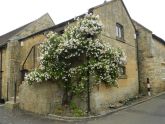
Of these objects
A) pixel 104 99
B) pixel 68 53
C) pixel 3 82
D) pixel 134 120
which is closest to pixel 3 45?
pixel 3 82

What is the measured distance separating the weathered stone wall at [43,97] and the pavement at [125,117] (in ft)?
1.81

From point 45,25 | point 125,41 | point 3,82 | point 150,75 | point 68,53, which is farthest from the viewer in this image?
point 45,25

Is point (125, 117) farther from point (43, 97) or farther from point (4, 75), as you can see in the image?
point (4, 75)

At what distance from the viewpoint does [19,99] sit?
14.5m

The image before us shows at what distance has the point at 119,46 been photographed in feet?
48.8

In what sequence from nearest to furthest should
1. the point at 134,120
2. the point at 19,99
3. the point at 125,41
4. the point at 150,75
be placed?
the point at 134,120 < the point at 19,99 < the point at 125,41 < the point at 150,75

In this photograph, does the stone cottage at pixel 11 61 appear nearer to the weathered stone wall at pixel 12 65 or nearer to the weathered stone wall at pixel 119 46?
the weathered stone wall at pixel 12 65

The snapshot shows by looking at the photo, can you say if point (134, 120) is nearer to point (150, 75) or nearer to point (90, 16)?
point (90, 16)

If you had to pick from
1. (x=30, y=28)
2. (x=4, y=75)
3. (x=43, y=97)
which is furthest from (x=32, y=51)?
(x=43, y=97)

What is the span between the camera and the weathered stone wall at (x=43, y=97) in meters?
12.3

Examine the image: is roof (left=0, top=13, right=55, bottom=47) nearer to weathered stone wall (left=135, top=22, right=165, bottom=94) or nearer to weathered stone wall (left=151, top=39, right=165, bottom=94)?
weathered stone wall (left=135, top=22, right=165, bottom=94)

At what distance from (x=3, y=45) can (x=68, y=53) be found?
1035 centimetres

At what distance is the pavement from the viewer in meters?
9.76

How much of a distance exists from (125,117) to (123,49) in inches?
242
